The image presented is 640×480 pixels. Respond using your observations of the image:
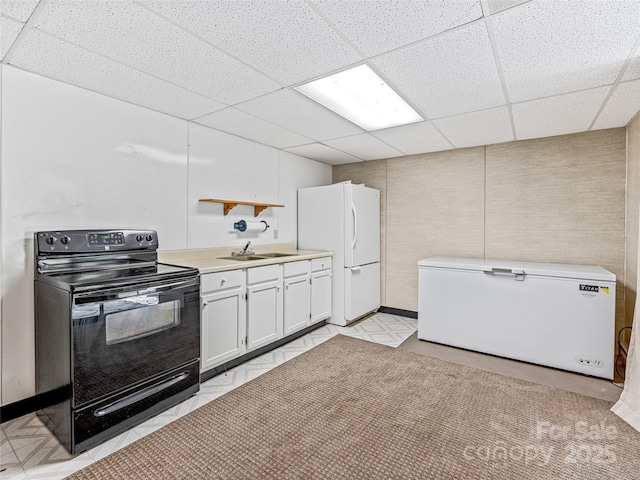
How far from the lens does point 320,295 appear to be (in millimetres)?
3836

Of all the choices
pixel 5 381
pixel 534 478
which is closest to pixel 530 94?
pixel 534 478

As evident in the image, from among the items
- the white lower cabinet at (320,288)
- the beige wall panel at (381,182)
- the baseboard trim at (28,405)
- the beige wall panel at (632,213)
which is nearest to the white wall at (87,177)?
the baseboard trim at (28,405)

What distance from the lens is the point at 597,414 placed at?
7.04 ft

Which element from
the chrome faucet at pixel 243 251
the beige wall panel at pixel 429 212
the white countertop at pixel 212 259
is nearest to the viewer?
the white countertop at pixel 212 259

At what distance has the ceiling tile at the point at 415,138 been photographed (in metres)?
3.19

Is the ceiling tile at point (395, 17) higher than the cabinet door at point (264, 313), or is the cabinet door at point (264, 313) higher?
the ceiling tile at point (395, 17)

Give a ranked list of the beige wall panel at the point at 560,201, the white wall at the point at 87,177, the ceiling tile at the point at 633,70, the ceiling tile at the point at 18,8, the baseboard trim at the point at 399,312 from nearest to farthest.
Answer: the ceiling tile at the point at 18,8 < the ceiling tile at the point at 633,70 < the white wall at the point at 87,177 < the beige wall panel at the point at 560,201 < the baseboard trim at the point at 399,312

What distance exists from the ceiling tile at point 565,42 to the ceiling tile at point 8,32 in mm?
2354

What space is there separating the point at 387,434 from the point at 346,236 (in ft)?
7.72

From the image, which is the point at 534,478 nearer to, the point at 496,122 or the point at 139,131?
the point at 496,122

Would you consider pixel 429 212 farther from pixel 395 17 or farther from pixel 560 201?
pixel 395 17

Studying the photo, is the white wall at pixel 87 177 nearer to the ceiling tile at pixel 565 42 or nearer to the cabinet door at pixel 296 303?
the cabinet door at pixel 296 303

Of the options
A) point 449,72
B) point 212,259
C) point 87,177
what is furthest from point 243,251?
point 449,72

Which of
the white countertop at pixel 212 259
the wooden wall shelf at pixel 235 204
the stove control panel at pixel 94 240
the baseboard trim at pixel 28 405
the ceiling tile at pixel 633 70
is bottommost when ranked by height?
the baseboard trim at pixel 28 405
